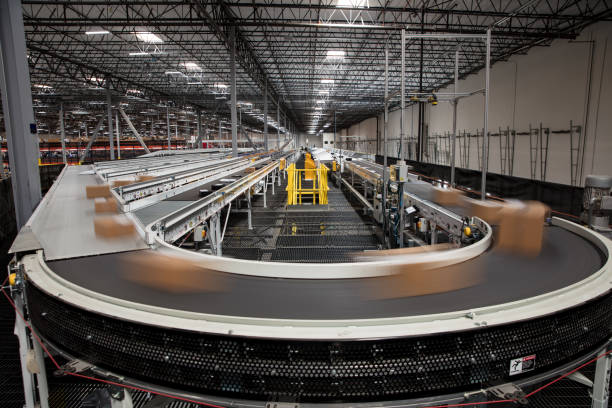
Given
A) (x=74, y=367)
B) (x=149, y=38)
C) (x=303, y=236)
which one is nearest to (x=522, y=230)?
(x=74, y=367)

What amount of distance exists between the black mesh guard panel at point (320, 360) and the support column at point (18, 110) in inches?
117

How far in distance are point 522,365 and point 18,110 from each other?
4.55 meters

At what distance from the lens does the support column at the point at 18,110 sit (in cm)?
325

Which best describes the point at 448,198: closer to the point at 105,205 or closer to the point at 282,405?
the point at 282,405

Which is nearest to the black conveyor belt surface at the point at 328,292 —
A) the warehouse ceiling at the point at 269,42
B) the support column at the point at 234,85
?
the warehouse ceiling at the point at 269,42

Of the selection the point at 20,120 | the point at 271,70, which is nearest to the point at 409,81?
the point at 271,70

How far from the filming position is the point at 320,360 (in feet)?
3.90

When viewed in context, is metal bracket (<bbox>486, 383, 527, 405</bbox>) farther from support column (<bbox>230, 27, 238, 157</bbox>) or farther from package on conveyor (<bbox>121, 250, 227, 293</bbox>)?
support column (<bbox>230, 27, 238, 157</bbox>)

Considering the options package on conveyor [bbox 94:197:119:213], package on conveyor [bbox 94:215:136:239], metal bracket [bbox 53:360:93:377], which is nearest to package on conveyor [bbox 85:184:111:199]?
package on conveyor [bbox 94:197:119:213]

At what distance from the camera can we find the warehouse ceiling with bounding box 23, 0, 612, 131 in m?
10.8

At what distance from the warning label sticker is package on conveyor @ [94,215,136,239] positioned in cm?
248

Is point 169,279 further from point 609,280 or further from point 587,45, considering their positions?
point 587,45

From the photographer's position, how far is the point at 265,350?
1183mm

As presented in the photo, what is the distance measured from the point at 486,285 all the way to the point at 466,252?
0.43 m
